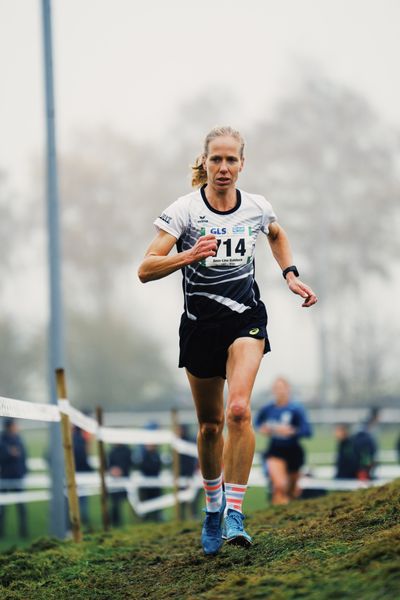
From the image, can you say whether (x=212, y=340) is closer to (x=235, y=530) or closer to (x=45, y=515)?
(x=235, y=530)

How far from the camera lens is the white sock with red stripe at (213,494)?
22.4 ft

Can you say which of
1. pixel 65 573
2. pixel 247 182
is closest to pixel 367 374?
pixel 247 182

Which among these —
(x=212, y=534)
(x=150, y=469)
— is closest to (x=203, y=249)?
(x=212, y=534)

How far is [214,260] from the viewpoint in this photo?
657cm

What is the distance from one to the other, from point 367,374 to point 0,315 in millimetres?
18844

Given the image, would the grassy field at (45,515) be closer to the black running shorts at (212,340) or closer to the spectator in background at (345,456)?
the spectator in background at (345,456)

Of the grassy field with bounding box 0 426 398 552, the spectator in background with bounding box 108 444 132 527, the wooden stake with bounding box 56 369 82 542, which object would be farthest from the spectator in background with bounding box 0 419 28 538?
the wooden stake with bounding box 56 369 82 542

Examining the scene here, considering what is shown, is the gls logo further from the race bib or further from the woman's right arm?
the woman's right arm

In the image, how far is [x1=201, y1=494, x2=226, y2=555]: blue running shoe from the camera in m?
6.70

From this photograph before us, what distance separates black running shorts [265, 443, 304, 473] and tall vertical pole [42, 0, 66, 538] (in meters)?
3.05

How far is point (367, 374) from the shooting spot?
5056 cm

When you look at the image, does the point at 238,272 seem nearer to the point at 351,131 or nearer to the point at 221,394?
the point at 221,394

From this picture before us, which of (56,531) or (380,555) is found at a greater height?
(56,531)

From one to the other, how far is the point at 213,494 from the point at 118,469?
11.8 m
